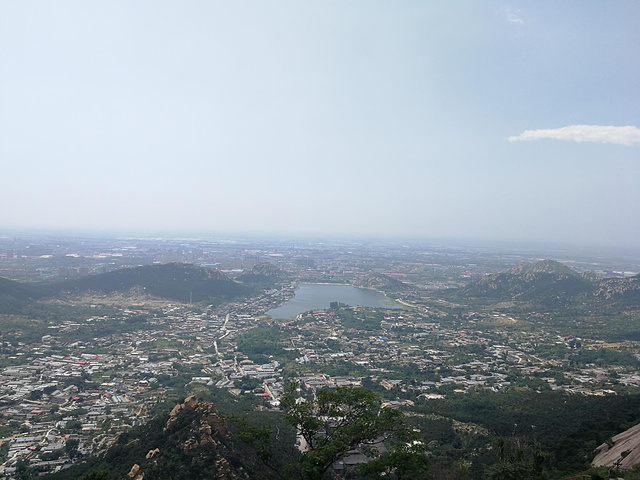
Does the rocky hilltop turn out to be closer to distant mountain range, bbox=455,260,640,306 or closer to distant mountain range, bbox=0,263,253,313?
distant mountain range, bbox=0,263,253,313

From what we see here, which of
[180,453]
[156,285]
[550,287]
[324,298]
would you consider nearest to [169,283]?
[156,285]

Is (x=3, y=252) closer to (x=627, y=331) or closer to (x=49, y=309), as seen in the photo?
(x=49, y=309)

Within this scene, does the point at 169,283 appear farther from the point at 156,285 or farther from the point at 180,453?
the point at 180,453

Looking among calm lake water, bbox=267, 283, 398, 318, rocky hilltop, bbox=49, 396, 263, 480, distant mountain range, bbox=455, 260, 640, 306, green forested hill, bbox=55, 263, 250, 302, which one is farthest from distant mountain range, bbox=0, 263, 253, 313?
distant mountain range, bbox=455, 260, 640, 306

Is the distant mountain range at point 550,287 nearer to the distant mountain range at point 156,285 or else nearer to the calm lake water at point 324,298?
the calm lake water at point 324,298

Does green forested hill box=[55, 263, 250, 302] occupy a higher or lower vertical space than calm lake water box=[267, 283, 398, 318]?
higher

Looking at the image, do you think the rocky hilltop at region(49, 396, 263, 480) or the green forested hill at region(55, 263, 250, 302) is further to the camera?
the green forested hill at region(55, 263, 250, 302)

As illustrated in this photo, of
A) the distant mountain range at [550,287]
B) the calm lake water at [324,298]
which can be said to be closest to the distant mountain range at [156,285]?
the calm lake water at [324,298]
